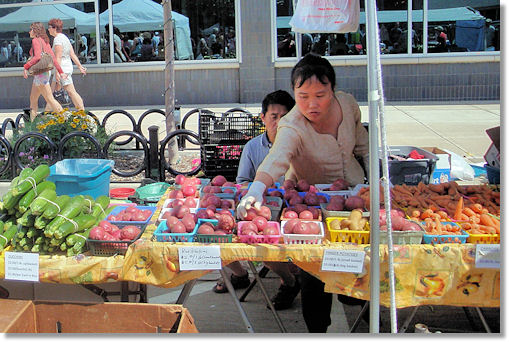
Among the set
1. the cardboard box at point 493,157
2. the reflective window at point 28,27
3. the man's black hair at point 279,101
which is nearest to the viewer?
the cardboard box at point 493,157

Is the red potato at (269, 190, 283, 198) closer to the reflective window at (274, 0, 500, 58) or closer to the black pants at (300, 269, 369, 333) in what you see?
the black pants at (300, 269, 369, 333)

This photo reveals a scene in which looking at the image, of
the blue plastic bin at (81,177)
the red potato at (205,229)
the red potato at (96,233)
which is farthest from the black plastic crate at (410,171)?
the red potato at (96,233)

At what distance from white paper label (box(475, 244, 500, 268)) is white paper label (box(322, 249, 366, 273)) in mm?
594

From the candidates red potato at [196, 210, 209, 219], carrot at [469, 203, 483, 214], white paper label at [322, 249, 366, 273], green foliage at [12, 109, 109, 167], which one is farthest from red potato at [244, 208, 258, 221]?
green foliage at [12, 109, 109, 167]

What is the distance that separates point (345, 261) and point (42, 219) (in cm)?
174

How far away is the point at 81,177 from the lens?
4605mm

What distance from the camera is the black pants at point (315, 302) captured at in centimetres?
354

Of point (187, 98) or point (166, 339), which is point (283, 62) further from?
point (166, 339)

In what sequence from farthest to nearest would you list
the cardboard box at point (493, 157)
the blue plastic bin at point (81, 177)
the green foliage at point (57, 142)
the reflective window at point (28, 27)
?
the reflective window at point (28, 27) → the green foliage at point (57, 142) → the cardboard box at point (493, 157) → the blue plastic bin at point (81, 177)

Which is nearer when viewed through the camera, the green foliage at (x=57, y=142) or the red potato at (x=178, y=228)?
the red potato at (x=178, y=228)

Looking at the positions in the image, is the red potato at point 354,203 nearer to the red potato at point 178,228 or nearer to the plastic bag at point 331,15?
the red potato at point 178,228

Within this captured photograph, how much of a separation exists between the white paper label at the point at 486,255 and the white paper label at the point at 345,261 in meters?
0.59

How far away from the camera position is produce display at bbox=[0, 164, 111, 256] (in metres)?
3.30

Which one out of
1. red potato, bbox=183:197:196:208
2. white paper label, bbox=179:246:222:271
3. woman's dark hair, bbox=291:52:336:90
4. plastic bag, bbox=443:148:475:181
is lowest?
plastic bag, bbox=443:148:475:181
